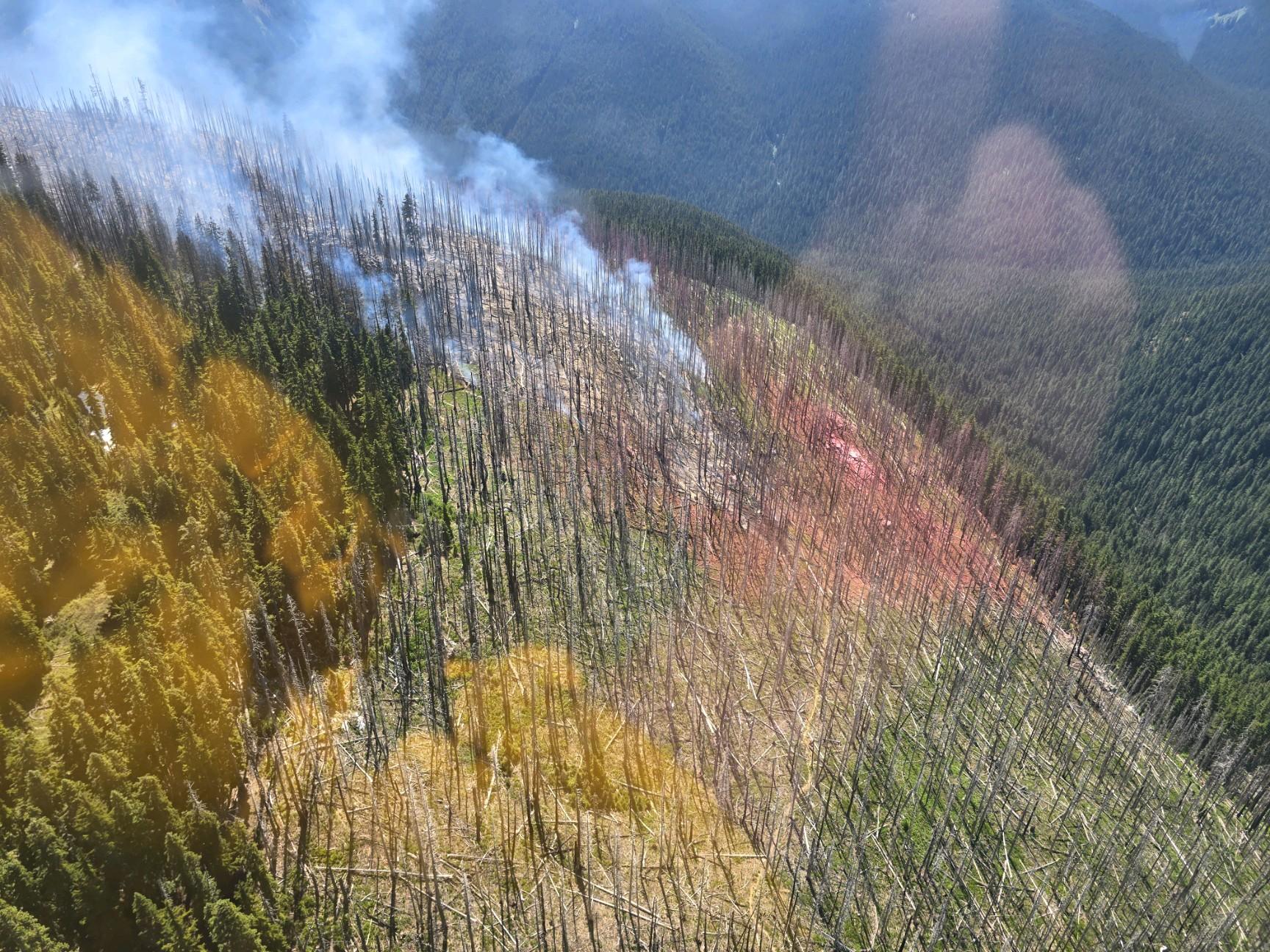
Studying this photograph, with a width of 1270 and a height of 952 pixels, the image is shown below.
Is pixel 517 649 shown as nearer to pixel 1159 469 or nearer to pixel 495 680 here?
pixel 495 680

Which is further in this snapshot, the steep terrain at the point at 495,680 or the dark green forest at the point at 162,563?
the steep terrain at the point at 495,680

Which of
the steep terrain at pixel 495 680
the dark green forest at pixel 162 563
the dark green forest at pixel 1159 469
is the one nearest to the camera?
the dark green forest at pixel 162 563

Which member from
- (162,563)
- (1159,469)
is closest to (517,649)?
(162,563)

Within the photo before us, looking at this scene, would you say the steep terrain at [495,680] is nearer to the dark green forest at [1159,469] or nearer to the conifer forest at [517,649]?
the conifer forest at [517,649]

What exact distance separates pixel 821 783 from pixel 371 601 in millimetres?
18270

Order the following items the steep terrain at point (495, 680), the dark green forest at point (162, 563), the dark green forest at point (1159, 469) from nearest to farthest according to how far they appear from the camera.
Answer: the dark green forest at point (162, 563) → the steep terrain at point (495, 680) → the dark green forest at point (1159, 469)

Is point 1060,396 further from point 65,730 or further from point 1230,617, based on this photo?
point 65,730

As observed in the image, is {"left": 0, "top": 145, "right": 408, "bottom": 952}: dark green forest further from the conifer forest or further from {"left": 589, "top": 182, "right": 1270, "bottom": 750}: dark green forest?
{"left": 589, "top": 182, "right": 1270, "bottom": 750}: dark green forest

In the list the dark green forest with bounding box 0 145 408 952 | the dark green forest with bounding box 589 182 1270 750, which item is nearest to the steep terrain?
the dark green forest with bounding box 0 145 408 952

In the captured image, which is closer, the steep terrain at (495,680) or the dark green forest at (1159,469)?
the steep terrain at (495,680)

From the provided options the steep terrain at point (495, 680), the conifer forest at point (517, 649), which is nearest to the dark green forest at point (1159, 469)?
the conifer forest at point (517, 649)

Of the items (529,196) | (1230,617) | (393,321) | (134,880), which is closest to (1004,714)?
(134,880)

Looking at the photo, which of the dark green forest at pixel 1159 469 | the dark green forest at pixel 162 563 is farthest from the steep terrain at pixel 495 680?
the dark green forest at pixel 1159 469

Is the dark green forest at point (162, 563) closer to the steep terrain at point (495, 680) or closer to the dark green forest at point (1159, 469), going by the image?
the steep terrain at point (495, 680)
